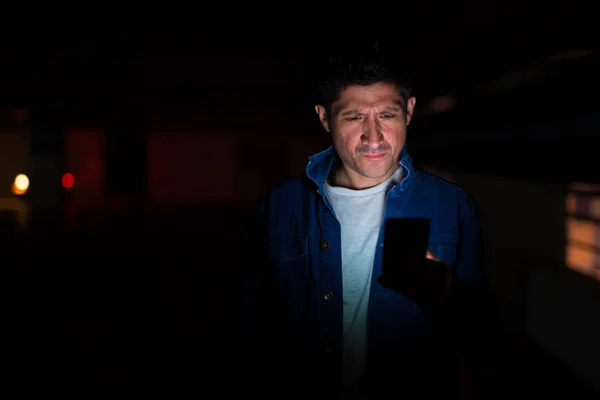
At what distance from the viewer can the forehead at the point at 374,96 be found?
1495 mm

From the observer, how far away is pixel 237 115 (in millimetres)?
8055

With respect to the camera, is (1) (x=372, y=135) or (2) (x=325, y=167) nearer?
(1) (x=372, y=135)

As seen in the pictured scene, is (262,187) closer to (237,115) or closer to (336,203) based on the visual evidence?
(237,115)

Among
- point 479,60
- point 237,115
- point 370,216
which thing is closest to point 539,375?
point 479,60

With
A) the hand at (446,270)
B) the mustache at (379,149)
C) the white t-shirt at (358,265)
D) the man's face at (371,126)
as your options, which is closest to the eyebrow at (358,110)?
the man's face at (371,126)

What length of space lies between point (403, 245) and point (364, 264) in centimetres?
23

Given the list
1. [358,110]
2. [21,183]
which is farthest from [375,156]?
[21,183]

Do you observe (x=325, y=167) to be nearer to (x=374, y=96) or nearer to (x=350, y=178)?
(x=350, y=178)

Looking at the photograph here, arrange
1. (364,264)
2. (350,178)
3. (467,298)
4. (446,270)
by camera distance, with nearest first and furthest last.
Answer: (446,270)
(467,298)
(364,264)
(350,178)

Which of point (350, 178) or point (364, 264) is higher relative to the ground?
point (350, 178)

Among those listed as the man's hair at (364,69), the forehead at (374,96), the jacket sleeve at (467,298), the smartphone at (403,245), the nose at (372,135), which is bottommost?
the jacket sleeve at (467,298)

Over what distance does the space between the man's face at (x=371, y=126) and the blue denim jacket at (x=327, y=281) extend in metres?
0.11

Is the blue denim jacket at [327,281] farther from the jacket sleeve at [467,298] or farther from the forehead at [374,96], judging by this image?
the forehead at [374,96]

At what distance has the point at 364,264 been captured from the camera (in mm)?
1571
